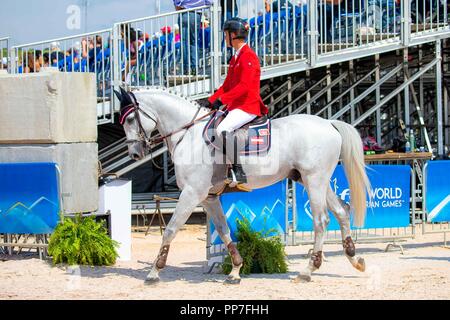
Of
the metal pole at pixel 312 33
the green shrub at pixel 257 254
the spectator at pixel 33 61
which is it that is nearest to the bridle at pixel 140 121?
the green shrub at pixel 257 254

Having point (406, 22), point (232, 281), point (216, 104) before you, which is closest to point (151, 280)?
point (232, 281)

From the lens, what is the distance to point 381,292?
972cm

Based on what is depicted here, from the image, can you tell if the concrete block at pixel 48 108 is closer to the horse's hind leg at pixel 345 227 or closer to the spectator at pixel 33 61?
the spectator at pixel 33 61

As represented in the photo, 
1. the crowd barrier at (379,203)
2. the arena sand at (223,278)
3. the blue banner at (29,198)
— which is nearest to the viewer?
the arena sand at (223,278)

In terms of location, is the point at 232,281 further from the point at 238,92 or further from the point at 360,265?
the point at 238,92

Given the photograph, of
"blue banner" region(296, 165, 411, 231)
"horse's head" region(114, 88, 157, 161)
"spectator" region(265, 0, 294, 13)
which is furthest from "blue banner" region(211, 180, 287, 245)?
"spectator" region(265, 0, 294, 13)

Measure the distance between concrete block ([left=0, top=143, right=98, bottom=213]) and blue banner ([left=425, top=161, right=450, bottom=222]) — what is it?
16.4 ft

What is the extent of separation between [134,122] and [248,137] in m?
1.38

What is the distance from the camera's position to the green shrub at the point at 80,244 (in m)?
11.4

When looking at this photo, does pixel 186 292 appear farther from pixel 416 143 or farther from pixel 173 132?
pixel 416 143

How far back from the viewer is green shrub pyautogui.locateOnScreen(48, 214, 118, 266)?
11.4m

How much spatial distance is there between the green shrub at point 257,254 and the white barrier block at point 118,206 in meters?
1.74

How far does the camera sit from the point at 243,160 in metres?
10.7
